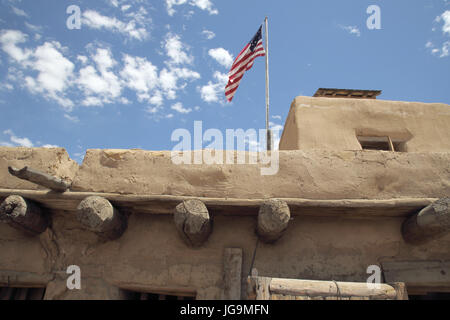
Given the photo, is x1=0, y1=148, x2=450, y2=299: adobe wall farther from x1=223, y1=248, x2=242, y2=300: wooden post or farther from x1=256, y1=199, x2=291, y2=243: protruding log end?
x1=256, y1=199, x2=291, y2=243: protruding log end

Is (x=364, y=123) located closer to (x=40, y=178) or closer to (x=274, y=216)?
(x=274, y=216)

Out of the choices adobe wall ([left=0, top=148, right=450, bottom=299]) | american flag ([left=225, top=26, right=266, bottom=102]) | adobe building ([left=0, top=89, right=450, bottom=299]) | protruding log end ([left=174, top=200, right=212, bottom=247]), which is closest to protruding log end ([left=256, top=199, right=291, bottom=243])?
adobe building ([left=0, top=89, right=450, bottom=299])

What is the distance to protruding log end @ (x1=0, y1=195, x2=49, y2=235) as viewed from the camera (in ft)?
9.86

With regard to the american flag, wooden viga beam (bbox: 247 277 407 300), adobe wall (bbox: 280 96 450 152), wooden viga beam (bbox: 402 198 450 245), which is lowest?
wooden viga beam (bbox: 247 277 407 300)

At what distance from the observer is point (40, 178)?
2953 millimetres

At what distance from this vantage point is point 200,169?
11.1ft

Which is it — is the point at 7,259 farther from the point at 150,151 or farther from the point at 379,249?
the point at 379,249

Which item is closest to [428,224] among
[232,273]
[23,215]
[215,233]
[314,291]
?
[314,291]

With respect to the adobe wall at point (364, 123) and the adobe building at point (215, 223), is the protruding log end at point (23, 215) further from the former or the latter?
the adobe wall at point (364, 123)

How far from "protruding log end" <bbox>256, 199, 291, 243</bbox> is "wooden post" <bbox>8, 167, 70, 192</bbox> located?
215 centimetres

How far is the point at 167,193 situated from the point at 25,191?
5.07 ft

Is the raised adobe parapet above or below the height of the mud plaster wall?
above

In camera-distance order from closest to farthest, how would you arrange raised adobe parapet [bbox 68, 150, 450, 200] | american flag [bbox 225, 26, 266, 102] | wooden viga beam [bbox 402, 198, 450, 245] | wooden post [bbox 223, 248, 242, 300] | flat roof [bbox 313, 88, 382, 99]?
wooden viga beam [bbox 402, 198, 450, 245], wooden post [bbox 223, 248, 242, 300], raised adobe parapet [bbox 68, 150, 450, 200], flat roof [bbox 313, 88, 382, 99], american flag [bbox 225, 26, 266, 102]

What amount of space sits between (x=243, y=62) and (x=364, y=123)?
3.08m
